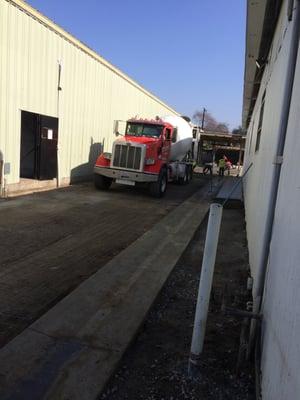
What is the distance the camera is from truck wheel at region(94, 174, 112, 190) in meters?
16.1

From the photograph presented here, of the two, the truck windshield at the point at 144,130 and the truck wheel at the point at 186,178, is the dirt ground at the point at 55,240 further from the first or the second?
the truck wheel at the point at 186,178

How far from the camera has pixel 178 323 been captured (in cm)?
455

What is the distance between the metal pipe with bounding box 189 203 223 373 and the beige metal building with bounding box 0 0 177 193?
33.2 ft

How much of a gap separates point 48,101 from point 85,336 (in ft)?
38.5

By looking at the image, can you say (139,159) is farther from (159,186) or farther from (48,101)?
(48,101)

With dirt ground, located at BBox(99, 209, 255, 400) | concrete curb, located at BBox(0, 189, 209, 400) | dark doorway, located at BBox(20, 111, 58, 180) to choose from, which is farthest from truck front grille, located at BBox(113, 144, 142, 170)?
dirt ground, located at BBox(99, 209, 255, 400)

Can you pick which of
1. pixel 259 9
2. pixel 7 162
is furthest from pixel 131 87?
pixel 259 9

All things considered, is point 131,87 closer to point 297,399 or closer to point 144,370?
point 144,370

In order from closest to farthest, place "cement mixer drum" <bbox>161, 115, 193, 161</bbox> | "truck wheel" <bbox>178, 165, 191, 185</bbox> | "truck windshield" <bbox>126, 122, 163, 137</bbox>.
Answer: "truck windshield" <bbox>126, 122, 163, 137</bbox>
"cement mixer drum" <bbox>161, 115, 193, 161</bbox>
"truck wheel" <bbox>178, 165, 191, 185</bbox>

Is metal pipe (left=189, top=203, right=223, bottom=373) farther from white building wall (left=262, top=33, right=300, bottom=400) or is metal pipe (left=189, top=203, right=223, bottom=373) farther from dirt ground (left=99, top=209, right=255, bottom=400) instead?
white building wall (left=262, top=33, right=300, bottom=400)

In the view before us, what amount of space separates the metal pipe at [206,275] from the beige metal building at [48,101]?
10.1 meters

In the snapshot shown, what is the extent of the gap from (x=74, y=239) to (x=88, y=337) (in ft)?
13.5

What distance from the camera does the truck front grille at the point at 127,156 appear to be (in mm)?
15438

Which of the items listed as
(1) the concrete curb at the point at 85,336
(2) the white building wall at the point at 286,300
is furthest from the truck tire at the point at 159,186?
(2) the white building wall at the point at 286,300
